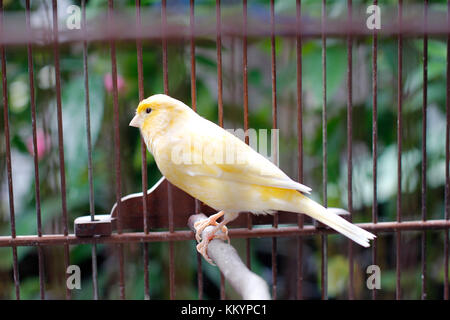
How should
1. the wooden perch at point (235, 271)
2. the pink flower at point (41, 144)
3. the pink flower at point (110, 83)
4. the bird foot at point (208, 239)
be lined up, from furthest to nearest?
1. the pink flower at point (110, 83)
2. the pink flower at point (41, 144)
3. the bird foot at point (208, 239)
4. the wooden perch at point (235, 271)

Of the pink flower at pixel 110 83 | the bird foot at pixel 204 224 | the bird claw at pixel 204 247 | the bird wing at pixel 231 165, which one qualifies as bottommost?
the bird claw at pixel 204 247

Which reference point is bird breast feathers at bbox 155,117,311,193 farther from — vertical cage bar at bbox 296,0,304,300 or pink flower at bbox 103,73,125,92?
pink flower at bbox 103,73,125,92

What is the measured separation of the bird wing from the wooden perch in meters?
0.11

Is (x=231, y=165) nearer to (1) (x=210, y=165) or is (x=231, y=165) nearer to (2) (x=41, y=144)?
(1) (x=210, y=165)

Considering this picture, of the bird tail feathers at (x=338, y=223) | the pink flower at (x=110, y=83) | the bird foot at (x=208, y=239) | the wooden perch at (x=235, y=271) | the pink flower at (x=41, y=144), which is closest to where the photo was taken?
the wooden perch at (x=235, y=271)

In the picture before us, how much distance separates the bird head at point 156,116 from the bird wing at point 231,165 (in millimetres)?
46

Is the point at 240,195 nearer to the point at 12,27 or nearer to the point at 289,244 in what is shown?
the point at 12,27

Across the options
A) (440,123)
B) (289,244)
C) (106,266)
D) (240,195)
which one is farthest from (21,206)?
(440,123)

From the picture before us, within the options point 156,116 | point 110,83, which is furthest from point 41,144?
point 156,116

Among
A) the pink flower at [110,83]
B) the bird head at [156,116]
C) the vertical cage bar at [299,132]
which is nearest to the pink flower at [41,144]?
the pink flower at [110,83]

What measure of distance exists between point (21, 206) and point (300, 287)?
89 centimetres

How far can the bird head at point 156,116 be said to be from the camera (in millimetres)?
804

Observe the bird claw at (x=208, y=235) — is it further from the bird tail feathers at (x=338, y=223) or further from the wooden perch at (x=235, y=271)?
the bird tail feathers at (x=338, y=223)

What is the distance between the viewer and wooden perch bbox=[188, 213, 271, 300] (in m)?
0.58
